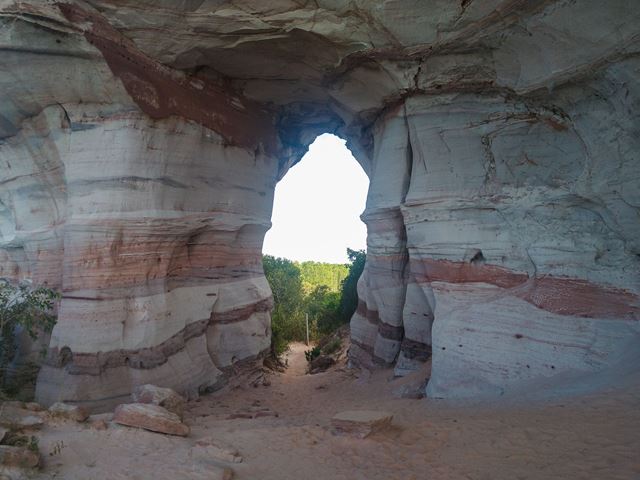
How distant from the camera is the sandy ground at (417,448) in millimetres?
3912

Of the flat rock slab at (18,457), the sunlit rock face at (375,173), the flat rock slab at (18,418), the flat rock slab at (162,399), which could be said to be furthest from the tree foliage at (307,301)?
the flat rock slab at (18,457)

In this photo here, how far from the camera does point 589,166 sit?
21.5 ft

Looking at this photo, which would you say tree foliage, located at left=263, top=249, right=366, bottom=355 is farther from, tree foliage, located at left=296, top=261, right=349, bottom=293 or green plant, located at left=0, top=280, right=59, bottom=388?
tree foliage, located at left=296, top=261, right=349, bottom=293

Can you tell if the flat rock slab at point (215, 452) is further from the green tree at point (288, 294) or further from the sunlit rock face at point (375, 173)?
the green tree at point (288, 294)

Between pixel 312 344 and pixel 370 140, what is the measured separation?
10918mm

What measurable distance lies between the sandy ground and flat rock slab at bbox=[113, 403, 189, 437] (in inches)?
4.6

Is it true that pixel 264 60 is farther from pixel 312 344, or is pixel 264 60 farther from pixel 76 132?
pixel 312 344

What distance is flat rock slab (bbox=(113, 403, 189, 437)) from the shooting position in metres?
5.26

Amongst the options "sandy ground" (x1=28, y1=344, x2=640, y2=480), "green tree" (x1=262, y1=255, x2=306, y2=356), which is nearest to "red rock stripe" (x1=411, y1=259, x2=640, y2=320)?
"sandy ground" (x1=28, y1=344, x2=640, y2=480)

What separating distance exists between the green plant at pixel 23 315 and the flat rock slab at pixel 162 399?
7.50 feet

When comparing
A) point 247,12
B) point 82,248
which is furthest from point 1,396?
point 247,12

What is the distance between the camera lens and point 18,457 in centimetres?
382

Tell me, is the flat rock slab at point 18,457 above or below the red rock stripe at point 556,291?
below

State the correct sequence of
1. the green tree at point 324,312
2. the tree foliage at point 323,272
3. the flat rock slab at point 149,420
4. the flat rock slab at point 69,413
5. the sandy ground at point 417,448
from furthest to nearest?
the tree foliage at point 323,272 < the green tree at point 324,312 < the flat rock slab at point 69,413 < the flat rock slab at point 149,420 < the sandy ground at point 417,448
